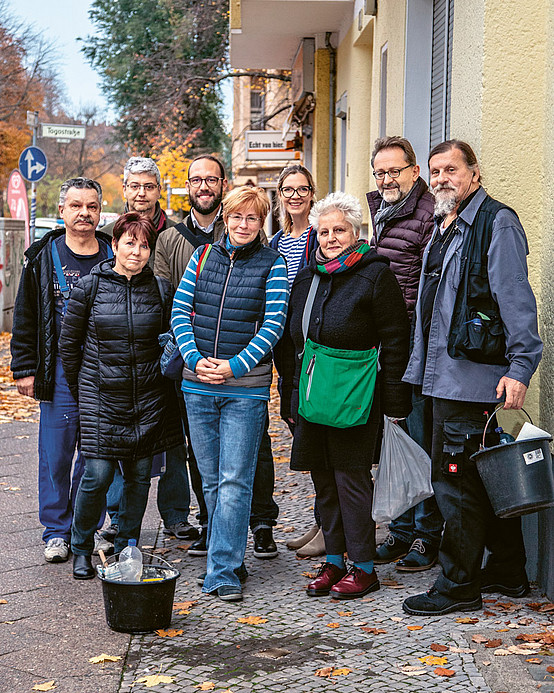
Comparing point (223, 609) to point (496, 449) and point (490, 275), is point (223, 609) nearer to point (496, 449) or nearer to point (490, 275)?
point (496, 449)

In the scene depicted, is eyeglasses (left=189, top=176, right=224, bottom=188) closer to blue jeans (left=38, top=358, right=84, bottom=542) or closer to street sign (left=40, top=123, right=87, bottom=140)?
blue jeans (left=38, top=358, right=84, bottom=542)

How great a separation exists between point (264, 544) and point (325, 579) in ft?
2.40

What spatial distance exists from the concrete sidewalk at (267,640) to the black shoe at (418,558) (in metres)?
0.05

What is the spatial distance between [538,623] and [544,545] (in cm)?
54

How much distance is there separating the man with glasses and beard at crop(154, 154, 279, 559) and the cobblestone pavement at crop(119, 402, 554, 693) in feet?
1.36

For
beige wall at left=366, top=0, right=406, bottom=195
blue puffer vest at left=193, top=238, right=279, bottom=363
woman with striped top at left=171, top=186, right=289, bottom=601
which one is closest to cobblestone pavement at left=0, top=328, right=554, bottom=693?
woman with striped top at left=171, top=186, right=289, bottom=601

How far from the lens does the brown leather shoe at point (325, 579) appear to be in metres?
4.98

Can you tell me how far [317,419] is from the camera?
15.9ft

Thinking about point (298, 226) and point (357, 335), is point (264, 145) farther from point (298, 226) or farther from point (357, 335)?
point (357, 335)

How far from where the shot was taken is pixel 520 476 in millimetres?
4301

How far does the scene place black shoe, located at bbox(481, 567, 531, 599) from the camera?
4.89m

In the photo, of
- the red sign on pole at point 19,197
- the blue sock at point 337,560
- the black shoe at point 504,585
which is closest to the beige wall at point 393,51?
the blue sock at point 337,560

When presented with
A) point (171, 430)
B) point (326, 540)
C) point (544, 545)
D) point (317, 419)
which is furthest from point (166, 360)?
point (544, 545)

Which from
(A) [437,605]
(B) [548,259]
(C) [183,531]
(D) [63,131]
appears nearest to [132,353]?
(C) [183,531]
